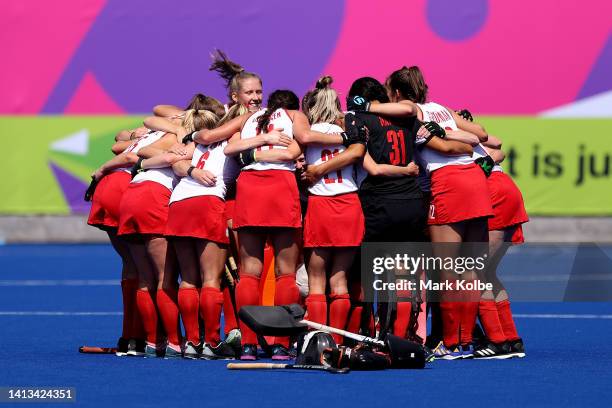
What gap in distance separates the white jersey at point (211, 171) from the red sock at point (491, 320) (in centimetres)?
214

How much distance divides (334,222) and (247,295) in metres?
0.84

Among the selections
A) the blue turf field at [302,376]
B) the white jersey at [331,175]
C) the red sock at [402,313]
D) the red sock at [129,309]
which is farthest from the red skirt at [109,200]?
the red sock at [402,313]

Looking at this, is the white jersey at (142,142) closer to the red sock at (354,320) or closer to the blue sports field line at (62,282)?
the red sock at (354,320)

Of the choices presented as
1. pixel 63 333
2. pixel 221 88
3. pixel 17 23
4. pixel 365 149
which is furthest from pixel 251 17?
pixel 365 149

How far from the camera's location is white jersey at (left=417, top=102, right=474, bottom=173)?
397 inches

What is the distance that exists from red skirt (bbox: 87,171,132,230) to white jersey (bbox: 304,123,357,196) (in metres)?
1.75

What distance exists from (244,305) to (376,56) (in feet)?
43.5

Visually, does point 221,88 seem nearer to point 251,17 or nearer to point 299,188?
point 251,17

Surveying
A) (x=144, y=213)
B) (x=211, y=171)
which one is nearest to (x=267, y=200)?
(x=211, y=171)

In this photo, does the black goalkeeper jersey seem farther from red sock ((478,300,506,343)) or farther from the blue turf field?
the blue turf field

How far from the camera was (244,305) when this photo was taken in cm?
966

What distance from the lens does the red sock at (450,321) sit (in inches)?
398

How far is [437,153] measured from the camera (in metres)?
10.1

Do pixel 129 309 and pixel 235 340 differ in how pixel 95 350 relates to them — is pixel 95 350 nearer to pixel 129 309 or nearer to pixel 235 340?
pixel 129 309
